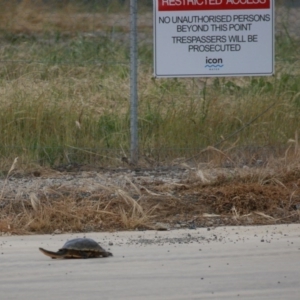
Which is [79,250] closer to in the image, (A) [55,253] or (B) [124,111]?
(A) [55,253]

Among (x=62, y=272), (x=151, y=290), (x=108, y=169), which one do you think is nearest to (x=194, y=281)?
(x=151, y=290)

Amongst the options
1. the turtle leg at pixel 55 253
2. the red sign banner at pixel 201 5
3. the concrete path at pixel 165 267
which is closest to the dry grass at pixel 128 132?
the concrete path at pixel 165 267

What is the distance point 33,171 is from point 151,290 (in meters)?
4.15

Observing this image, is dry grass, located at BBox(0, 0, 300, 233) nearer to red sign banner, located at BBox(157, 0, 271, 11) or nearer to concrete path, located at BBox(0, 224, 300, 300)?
concrete path, located at BBox(0, 224, 300, 300)

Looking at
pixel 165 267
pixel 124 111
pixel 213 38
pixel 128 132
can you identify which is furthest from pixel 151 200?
pixel 124 111

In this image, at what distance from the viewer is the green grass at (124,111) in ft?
33.9

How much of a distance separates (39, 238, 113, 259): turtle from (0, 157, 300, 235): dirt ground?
3.40 feet

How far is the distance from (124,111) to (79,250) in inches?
177

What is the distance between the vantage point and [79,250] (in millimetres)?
6543

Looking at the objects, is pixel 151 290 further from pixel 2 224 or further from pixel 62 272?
pixel 2 224

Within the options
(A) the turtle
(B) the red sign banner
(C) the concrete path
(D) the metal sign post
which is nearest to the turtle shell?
(A) the turtle

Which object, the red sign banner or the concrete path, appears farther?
the red sign banner

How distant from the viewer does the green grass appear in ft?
33.9

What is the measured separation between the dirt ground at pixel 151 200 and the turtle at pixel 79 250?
1037 millimetres
